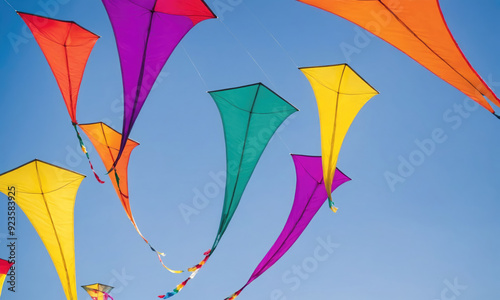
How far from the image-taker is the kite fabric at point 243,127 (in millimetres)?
7562

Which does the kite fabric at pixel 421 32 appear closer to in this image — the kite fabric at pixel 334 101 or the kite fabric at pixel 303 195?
the kite fabric at pixel 334 101

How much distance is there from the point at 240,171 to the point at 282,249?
7.30ft

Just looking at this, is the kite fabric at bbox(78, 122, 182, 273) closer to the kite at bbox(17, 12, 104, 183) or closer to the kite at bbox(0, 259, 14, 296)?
the kite at bbox(17, 12, 104, 183)

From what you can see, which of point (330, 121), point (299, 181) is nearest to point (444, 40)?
point (330, 121)

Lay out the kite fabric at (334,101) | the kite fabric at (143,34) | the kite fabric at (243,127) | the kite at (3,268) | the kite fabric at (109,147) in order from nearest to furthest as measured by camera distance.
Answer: the kite fabric at (143,34), the kite fabric at (334,101), the kite fabric at (243,127), the kite fabric at (109,147), the kite at (3,268)

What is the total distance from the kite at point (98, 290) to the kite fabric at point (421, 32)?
9600 mm

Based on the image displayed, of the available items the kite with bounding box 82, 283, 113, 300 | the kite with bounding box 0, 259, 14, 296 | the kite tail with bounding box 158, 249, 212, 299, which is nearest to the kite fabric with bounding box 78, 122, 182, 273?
the kite tail with bounding box 158, 249, 212, 299

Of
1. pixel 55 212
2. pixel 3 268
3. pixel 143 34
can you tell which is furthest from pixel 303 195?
pixel 3 268

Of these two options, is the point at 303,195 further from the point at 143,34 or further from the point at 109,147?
the point at 143,34

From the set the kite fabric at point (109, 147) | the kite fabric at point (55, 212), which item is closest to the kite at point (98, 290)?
the kite fabric at point (55, 212)

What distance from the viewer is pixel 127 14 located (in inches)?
238

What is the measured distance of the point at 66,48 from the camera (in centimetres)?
732

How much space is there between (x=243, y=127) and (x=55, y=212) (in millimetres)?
4405

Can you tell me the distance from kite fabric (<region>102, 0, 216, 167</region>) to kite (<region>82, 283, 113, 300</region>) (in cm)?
698
